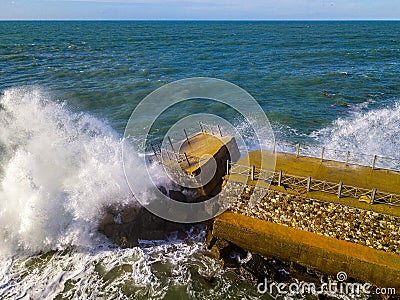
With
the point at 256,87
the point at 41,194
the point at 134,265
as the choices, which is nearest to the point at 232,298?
the point at 134,265

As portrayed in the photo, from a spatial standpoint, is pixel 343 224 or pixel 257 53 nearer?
pixel 343 224

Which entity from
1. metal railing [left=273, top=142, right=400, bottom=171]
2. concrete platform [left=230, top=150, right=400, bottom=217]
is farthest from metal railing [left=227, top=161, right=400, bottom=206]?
metal railing [left=273, top=142, right=400, bottom=171]

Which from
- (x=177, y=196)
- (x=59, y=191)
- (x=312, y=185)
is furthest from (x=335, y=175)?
(x=59, y=191)

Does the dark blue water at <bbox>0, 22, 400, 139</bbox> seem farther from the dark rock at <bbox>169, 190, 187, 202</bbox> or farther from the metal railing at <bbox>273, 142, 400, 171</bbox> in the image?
the dark rock at <bbox>169, 190, 187, 202</bbox>

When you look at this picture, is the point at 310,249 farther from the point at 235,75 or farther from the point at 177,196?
the point at 235,75

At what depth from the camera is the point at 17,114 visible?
28.1 meters

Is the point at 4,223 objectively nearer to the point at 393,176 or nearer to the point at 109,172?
the point at 109,172

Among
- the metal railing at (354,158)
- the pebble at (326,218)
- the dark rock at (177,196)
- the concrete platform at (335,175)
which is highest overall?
the concrete platform at (335,175)

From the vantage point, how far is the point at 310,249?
12.1m

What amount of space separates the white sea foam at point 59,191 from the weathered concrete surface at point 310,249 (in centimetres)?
524

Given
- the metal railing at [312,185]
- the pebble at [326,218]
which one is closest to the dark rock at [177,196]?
the metal railing at [312,185]

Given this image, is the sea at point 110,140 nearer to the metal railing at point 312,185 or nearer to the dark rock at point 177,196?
the dark rock at point 177,196

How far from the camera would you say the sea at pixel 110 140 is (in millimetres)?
13695

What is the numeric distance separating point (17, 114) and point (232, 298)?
2409cm
